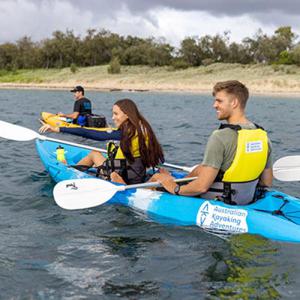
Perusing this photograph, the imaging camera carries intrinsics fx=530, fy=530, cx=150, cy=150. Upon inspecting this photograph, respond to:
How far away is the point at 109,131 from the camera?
41.4ft

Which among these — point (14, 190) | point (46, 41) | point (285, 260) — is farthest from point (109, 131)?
point (46, 41)

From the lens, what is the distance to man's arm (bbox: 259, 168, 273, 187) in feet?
18.6

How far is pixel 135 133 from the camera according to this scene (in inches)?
245

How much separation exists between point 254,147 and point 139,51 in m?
57.5

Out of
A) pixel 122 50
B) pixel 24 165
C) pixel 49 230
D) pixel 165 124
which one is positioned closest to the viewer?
pixel 49 230

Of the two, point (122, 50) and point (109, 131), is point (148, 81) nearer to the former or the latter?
point (122, 50)

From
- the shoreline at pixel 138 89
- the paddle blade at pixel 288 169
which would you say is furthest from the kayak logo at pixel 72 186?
the shoreline at pixel 138 89

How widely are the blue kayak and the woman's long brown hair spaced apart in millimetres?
436

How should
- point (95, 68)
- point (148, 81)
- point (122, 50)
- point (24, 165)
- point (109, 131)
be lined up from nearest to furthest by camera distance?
point (24, 165) < point (109, 131) < point (148, 81) < point (95, 68) < point (122, 50)

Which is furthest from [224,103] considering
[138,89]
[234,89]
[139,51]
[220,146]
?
[139,51]

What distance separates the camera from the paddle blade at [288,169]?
6641mm

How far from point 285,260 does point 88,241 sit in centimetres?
195

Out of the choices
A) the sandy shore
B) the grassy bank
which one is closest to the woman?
the sandy shore

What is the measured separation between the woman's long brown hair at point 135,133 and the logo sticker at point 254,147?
4.85 feet
